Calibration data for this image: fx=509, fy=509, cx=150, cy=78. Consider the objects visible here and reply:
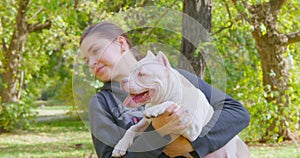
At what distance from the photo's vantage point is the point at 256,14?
30.6 ft

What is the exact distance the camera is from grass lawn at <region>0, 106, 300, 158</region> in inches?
363

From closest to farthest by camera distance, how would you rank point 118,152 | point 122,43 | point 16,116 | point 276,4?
1. point 118,152
2. point 122,43
3. point 276,4
4. point 16,116

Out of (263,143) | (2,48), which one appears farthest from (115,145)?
(2,48)

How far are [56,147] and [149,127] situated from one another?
34.0ft

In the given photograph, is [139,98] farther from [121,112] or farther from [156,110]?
[121,112]

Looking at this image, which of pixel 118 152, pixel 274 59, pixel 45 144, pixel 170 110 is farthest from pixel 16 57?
pixel 170 110

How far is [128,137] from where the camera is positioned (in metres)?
1.85

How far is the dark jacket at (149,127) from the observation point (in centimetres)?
185

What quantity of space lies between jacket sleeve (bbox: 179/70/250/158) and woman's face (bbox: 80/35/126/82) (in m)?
0.29

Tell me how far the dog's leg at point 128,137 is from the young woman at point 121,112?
0.08 feet

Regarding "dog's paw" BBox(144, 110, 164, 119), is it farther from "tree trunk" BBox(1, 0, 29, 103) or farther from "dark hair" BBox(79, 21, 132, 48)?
"tree trunk" BBox(1, 0, 29, 103)

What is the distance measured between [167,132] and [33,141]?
474 inches

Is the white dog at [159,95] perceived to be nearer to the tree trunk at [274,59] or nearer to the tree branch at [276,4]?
the tree trunk at [274,59]

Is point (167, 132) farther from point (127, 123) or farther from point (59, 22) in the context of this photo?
point (59, 22)
